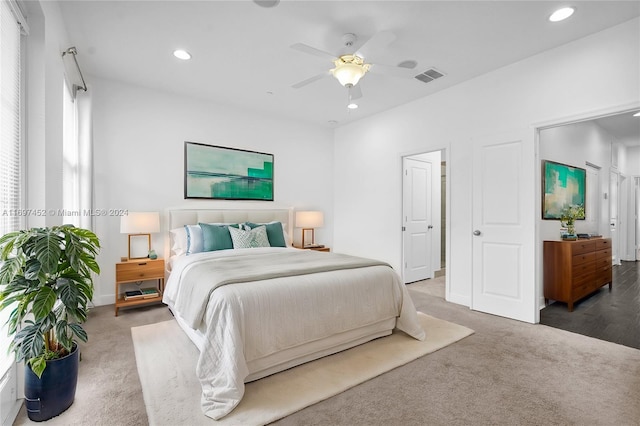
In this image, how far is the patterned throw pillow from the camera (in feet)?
12.7

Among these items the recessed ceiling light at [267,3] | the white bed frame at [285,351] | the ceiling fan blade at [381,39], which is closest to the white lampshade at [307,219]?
the white bed frame at [285,351]

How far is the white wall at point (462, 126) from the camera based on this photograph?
279 centimetres

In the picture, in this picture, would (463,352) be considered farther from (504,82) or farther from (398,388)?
(504,82)

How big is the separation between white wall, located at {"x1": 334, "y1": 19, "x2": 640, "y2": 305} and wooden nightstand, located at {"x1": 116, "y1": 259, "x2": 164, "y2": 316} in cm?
318

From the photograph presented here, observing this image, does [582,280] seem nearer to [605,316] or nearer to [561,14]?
[605,316]

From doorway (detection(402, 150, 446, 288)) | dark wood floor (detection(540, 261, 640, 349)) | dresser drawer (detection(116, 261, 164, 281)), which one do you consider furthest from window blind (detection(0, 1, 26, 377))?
dark wood floor (detection(540, 261, 640, 349))

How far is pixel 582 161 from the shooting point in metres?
4.73

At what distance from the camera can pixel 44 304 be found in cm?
164

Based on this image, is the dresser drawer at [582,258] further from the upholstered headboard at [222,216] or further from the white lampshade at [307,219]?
the upholstered headboard at [222,216]

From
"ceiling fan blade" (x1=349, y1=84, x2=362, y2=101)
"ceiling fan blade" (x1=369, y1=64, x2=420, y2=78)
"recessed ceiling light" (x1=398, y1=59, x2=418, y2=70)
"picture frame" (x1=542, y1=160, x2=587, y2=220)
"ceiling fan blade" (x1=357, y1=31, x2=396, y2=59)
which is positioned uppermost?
"recessed ceiling light" (x1=398, y1=59, x2=418, y2=70)

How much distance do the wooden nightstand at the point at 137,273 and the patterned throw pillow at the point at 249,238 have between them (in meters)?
0.90

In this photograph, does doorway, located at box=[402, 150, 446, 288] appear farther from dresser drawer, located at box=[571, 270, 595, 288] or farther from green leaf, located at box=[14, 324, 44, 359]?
green leaf, located at box=[14, 324, 44, 359]

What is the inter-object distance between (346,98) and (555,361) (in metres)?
3.76

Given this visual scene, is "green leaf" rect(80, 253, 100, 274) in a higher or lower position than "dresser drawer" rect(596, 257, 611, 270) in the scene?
higher
